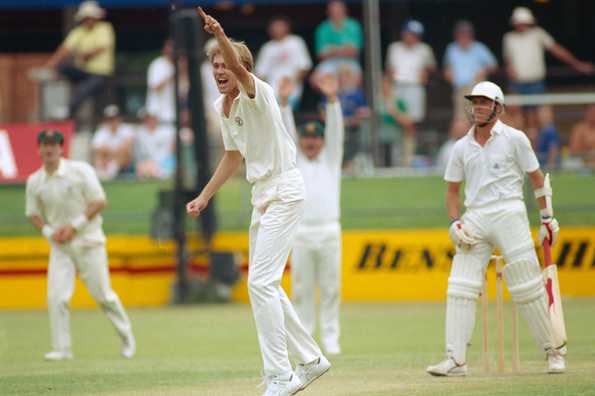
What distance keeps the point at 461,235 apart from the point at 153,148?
11.2m

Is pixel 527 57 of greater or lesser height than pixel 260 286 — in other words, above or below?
above

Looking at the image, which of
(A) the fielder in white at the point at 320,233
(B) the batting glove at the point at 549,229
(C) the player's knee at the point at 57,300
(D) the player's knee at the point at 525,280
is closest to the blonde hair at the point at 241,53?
(D) the player's knee at the point at 525,280

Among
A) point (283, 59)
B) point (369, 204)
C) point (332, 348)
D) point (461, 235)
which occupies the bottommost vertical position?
point (332, 348)

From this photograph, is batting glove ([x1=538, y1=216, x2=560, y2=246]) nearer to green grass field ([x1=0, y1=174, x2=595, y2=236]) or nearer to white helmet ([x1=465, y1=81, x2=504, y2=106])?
white helmet ([x1=465, y1=81, x2=504, y2=106])

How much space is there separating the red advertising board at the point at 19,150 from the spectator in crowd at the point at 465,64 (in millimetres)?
5497

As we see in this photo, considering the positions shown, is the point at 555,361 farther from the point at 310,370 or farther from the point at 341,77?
the point at 341,77

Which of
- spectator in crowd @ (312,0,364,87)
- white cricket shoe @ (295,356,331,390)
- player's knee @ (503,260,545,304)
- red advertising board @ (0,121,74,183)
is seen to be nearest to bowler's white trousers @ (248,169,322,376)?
white cricket shoe @ (295,356,331,390)

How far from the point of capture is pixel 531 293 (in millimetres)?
10422

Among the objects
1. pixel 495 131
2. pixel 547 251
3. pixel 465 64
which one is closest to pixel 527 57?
pixel 465 64

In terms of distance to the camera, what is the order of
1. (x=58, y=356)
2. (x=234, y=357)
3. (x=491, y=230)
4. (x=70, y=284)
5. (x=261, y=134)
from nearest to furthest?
1. (x=261, y=134)
2. (x=491, y=230)
3. (x=234, y=357)
4. (x=58, y=356)
5. (x=70, y=284)

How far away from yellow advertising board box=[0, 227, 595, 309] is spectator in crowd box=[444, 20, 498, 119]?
7.50 ft

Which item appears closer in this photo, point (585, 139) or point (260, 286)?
point (260, 286)

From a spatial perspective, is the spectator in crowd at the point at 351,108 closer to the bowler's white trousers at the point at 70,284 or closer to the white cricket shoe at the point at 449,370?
the bowler's white trousers at the point at 70,284

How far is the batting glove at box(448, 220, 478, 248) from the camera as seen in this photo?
1031 cm
